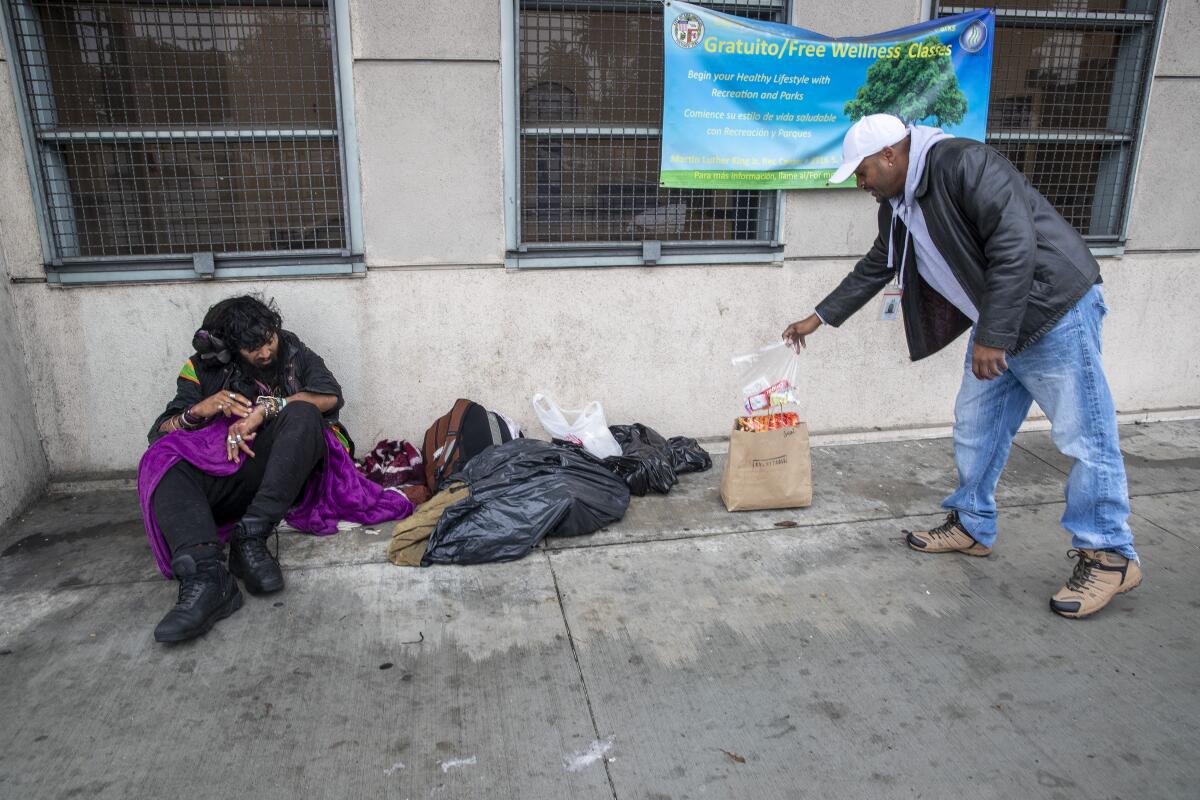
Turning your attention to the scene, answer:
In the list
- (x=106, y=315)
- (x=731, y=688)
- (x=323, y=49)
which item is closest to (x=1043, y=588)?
(x=731, y=688)

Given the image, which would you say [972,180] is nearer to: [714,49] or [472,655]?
[714,49]

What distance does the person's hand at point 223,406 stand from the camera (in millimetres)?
3264

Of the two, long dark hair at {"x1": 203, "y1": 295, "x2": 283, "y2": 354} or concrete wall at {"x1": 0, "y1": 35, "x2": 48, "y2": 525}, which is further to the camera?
concrete wall at {"x1": 0, "y1": 35, "x2": 48, "y2": 525}

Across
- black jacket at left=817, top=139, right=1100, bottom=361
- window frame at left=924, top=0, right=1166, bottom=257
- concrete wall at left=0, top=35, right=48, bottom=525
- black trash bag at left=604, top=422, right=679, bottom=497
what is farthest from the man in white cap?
concrete wall at left=0, top=35, right=48, bottom=525

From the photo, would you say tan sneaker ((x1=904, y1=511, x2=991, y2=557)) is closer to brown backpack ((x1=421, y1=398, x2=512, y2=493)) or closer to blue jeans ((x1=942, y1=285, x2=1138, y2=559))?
blue jeans ((x1=942, y1=285, x2=1138, y2=559))

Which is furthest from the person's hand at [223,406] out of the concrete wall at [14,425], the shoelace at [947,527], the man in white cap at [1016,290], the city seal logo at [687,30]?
the shoelace at [947,527]

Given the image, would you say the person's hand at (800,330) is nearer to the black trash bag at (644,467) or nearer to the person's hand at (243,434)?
the black trash bag at (644,467)

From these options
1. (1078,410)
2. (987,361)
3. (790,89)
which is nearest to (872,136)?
(987,361)

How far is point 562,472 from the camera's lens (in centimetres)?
361

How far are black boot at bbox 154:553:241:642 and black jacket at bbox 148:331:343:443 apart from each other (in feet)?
2.22

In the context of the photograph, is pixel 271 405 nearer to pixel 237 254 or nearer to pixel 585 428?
pixel 237 254

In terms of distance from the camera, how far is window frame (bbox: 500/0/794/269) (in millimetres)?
3885

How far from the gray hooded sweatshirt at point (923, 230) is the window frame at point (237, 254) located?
2386 mm

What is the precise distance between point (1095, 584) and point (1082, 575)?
49mm
